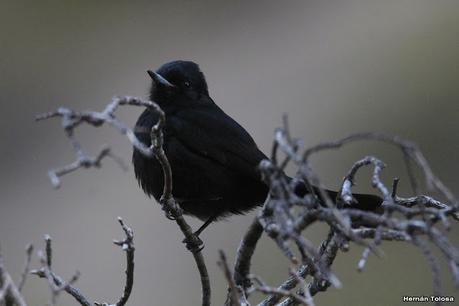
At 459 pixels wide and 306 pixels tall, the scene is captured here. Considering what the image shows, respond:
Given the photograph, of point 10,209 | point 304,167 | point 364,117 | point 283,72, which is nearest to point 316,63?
point 283,72

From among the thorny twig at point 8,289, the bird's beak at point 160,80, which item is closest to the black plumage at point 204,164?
the bird's beak at point 160,80

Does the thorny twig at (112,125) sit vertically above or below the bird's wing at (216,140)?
above

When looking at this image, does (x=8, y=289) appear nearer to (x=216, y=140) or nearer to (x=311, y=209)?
(x=311, y=209)

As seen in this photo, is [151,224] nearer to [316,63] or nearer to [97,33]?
[316,63]

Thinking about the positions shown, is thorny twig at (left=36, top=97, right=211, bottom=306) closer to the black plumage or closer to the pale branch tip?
the pale branch tip

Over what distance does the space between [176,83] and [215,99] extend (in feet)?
14.9

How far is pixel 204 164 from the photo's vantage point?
509cm

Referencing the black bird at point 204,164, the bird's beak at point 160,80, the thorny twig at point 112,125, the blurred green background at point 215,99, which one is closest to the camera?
the thorny twig at point 112,125

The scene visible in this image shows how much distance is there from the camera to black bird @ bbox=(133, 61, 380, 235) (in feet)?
16.5

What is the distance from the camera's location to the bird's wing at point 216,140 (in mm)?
5141

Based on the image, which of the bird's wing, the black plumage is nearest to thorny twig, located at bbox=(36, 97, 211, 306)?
the black plumage

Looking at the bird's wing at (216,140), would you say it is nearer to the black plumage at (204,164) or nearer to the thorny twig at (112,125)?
the black plumage at (204,164)

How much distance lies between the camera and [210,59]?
11.3 meters

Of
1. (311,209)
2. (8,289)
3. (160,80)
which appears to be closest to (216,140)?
(160,80)
